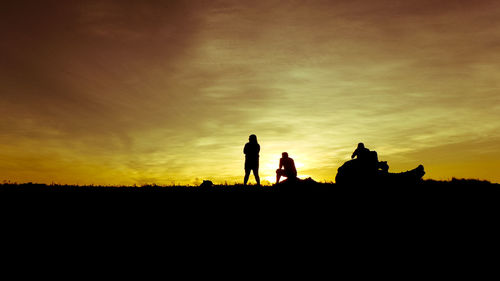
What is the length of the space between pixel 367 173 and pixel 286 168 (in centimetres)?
410

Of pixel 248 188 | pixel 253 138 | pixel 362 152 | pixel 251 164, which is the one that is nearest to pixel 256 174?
pixel 251 164

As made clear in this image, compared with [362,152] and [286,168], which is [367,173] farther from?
[286,168]

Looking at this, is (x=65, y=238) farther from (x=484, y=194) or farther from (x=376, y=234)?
(x=484, y=194)

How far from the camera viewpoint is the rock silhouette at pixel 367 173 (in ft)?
64.6

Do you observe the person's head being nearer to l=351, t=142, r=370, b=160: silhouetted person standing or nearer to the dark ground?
the dark ground

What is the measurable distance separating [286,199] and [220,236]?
4.63 metres

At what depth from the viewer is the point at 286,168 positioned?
71.8 ft

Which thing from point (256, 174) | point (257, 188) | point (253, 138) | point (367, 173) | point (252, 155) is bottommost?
point (257, 188)

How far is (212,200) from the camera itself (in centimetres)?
1702

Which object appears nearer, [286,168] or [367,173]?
[367,173]

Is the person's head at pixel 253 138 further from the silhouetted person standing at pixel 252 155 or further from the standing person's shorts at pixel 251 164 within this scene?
the standing person's shorts at pixel 251 164

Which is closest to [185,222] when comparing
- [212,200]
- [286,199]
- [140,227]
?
[140,227]

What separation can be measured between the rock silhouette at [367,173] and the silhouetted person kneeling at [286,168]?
233 centimetres

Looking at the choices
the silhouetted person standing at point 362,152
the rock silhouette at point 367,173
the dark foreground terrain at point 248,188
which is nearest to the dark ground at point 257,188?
the dark foreground terrain at point 248,188
